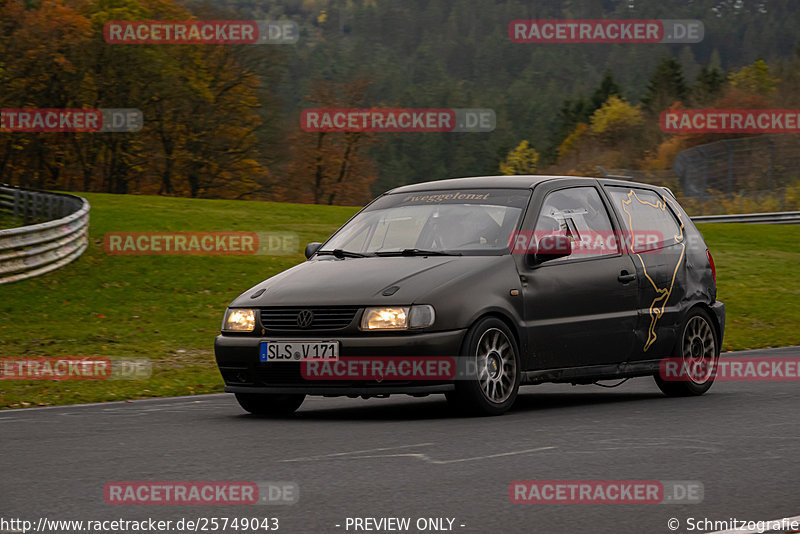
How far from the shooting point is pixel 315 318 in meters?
9.39

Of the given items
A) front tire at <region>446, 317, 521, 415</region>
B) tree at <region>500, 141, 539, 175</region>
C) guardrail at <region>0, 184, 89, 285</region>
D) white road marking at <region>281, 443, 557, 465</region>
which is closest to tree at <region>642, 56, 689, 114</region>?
tree at <region>500, 141, 539, 175</region>

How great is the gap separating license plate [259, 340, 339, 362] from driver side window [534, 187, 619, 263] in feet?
6.79

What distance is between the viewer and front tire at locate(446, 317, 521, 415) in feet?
30.7

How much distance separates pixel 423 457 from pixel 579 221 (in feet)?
12.9

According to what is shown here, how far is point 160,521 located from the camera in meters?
5.69

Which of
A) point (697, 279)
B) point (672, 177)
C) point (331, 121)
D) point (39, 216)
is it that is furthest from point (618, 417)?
point (331, 121)

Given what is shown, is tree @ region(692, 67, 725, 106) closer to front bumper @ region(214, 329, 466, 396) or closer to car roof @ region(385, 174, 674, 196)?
car roof @ region(385, 174, 674, 196)

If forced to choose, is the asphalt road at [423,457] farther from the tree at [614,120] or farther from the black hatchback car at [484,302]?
the tree at [614,120]

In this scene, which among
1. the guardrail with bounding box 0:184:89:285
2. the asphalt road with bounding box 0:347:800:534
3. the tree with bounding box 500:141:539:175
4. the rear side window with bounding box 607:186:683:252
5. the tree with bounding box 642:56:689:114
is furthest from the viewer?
the tree with bounding box 500:141:539:175

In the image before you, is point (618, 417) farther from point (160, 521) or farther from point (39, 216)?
point (39, 216)

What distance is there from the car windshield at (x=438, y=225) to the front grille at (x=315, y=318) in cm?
103

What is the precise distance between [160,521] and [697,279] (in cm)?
725

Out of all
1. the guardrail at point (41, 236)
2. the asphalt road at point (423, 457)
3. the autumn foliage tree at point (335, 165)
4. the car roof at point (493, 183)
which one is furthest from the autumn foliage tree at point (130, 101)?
the asphalt road at point (423, 457)

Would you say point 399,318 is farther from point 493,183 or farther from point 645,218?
point 645,218
